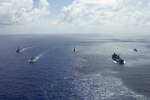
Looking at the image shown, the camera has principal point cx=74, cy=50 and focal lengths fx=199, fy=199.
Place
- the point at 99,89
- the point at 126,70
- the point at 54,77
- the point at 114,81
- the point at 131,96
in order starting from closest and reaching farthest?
the point at 131,96
the point at 99,89
the point at 114,81
the point at 54,77
the point at 126,70

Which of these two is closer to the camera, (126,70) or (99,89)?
(99,89)

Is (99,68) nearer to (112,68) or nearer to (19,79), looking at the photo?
(112,68)

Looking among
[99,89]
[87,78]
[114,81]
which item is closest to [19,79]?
[87,78]

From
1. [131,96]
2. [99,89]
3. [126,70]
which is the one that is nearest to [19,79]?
[99,89]

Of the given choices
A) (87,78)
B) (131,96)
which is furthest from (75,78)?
(131,96)

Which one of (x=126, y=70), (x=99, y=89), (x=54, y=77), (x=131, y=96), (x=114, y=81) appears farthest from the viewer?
(x=126, y=70)

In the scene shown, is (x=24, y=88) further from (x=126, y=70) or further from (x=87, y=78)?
(x=126, y=70)

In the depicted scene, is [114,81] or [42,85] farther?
[114,81]

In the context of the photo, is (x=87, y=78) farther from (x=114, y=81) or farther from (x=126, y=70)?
(x=126, y=70)

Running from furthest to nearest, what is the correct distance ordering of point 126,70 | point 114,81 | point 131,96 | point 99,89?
point 126,70 < point 114,81 < point 99,89 < point 131,96
